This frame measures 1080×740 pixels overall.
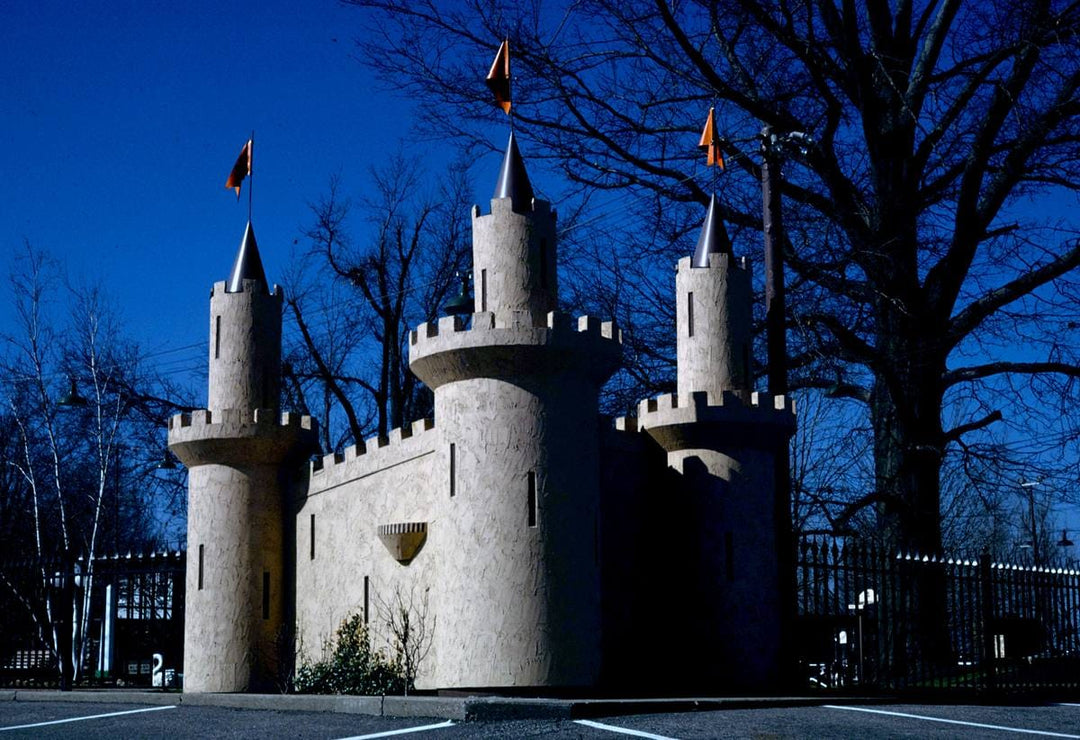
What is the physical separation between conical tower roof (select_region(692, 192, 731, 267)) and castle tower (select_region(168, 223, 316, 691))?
6039 millimetres

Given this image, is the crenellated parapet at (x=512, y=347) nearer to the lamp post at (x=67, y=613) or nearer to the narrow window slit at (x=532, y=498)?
the narrow window slit at (x=532, y=498)

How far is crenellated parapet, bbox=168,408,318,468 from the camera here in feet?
65.1

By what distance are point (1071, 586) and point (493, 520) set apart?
469 inches

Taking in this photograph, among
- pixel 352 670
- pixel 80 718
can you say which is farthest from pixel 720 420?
pixel 80 718

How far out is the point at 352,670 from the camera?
58.9 feet

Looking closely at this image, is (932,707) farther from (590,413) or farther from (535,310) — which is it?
(535,310)

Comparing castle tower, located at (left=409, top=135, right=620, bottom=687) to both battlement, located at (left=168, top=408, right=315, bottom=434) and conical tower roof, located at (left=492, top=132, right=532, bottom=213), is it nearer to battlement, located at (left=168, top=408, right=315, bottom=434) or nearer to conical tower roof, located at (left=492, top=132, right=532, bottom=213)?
conical tower roof, located at (left=492, top=132, right=532, bottom=213)

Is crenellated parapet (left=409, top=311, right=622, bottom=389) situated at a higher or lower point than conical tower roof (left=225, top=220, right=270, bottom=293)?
lower

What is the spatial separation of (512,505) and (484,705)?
2.64 m

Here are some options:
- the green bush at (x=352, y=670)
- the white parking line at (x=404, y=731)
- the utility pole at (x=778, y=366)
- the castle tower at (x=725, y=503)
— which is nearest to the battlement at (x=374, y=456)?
the green bush at (x=352, y=670)

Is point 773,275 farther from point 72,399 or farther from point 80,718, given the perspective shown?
point 72,399

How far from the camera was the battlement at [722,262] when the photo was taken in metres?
18.5

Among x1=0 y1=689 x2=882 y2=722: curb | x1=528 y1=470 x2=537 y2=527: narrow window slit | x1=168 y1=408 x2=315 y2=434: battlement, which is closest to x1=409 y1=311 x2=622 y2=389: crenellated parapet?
x1=528 y1=470 x2=537 y2=527: narrow window slit

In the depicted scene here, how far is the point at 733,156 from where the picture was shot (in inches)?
952
